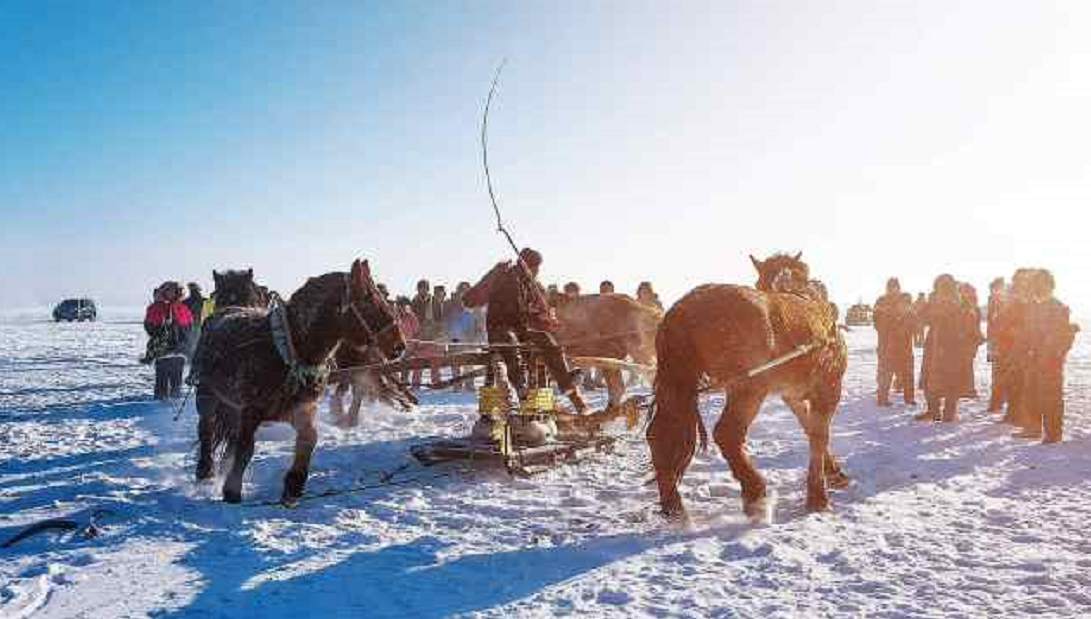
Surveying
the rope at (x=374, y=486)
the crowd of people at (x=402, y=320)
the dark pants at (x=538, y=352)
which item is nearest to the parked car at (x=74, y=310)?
the crowd of people at (x=402, y=320)

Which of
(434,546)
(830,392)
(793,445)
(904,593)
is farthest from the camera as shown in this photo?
(793,445)

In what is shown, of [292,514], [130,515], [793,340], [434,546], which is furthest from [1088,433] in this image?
[130,515]

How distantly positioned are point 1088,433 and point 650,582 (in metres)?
8.39

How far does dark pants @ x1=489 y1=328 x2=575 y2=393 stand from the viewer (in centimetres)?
772

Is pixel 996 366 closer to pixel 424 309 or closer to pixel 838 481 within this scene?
pixel 838 481

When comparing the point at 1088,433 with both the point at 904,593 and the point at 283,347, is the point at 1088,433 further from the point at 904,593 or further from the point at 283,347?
the point at 283,347

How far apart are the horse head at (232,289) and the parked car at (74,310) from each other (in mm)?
51403

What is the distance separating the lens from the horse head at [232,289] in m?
8.83

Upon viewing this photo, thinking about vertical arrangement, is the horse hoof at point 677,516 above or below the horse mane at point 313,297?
below

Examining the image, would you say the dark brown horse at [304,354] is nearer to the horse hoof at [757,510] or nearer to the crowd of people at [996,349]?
the horse hoof at [757,510]

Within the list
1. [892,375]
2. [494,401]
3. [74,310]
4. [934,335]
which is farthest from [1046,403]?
[74,310]

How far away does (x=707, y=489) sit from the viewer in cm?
656

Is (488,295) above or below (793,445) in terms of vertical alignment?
above

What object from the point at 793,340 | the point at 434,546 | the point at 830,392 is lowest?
the point at 434,546
